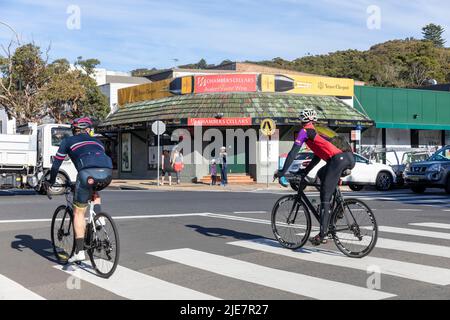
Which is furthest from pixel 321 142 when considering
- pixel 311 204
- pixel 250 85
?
pixel 250 85

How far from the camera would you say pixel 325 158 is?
7.59 meters

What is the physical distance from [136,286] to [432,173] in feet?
51.7

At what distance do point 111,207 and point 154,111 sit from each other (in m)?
15.9

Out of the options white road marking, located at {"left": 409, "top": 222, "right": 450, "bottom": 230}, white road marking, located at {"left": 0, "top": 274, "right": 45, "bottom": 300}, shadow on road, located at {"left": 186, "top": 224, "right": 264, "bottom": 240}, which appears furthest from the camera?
white road marking, located at {"left": 409, "top": 222, "right": 450, "bottom": 230}

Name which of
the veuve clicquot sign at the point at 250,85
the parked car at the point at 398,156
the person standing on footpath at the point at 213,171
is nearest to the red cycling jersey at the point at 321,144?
the parked car at the point at 398,156

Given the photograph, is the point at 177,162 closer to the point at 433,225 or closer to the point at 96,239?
the point at 433,225

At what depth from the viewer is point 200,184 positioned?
1096 inches

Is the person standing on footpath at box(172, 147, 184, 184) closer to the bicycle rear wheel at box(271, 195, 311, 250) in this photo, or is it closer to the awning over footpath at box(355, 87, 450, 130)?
the awning over footpath at box(355, 87, 450, 130)

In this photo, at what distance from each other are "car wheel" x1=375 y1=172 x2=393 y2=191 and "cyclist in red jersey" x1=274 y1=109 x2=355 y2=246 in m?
15.7

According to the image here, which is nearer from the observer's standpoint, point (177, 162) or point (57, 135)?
point (57, 135)

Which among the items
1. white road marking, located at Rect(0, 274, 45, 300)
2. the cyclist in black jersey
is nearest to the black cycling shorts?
the cyclist in black jersey

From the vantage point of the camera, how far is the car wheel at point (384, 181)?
74.4 feet

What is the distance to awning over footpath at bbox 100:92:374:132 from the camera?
28.1m
